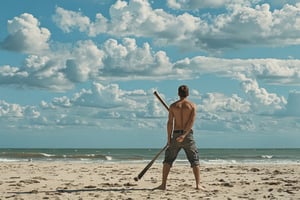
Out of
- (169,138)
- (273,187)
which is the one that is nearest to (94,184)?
(169,138)

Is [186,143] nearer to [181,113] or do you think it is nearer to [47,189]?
[181,113]

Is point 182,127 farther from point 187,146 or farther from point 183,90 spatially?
point 183,90

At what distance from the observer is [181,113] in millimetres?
9398

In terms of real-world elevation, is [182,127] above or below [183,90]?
below

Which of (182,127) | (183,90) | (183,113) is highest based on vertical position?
(183,90)

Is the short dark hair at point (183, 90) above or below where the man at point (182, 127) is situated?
above

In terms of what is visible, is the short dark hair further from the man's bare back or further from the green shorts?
the green shorts

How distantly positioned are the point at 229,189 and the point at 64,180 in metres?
4.56

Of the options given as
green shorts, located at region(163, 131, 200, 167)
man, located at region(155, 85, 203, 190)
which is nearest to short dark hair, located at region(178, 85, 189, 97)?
man, located at region(155, 85, 203, 190)

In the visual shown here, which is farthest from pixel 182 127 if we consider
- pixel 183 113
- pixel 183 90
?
pixel 183 90

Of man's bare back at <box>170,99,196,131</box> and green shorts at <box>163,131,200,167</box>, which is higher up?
man's bare back at <box>170,99,196,131</box>


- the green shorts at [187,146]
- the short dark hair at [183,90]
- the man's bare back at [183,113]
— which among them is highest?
the short dark hair at [183,90]

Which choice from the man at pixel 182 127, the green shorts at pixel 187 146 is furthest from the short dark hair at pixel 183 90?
the green shorts at pixel 187 146

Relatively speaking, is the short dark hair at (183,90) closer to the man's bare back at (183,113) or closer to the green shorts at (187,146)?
the man's bare back at (183,113)
